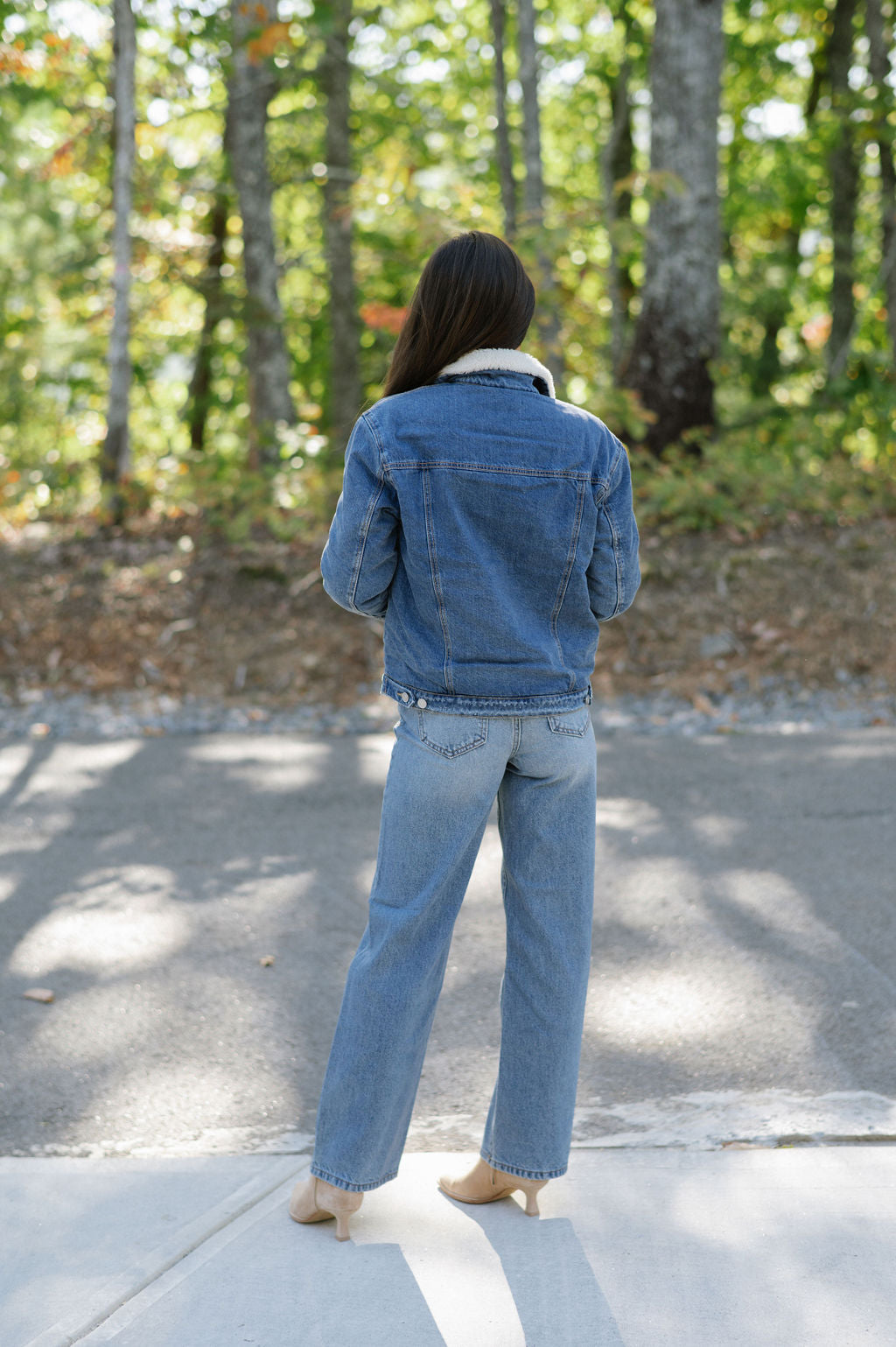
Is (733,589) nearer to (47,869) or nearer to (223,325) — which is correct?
(47,869)

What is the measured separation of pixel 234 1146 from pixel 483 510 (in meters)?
1.72

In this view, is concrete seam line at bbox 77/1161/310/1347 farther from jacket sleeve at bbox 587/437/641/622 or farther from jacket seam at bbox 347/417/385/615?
jacket sleeve at bbox 587/437/641/622

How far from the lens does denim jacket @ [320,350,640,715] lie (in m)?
2.19

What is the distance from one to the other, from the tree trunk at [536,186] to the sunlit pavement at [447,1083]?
15.2 feet

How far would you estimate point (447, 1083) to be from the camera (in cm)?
313

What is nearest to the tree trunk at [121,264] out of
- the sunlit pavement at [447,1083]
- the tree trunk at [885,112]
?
the sunlit pavement at [447,1083]

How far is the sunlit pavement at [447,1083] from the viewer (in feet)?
7.27

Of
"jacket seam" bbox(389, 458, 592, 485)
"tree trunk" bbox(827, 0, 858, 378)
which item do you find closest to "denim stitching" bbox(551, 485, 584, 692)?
"jacket seam" bbox(389, 458, 592, 485)

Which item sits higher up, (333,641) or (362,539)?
(362,539)

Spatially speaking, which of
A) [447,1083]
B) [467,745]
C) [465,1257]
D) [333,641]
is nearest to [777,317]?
[333,641]

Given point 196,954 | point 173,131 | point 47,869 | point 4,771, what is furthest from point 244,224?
point 196,954

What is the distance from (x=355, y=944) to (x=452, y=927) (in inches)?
65.9

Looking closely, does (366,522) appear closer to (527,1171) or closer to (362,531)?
(362,531)

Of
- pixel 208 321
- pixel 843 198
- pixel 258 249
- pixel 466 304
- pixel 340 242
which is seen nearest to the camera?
pixel 466 304
